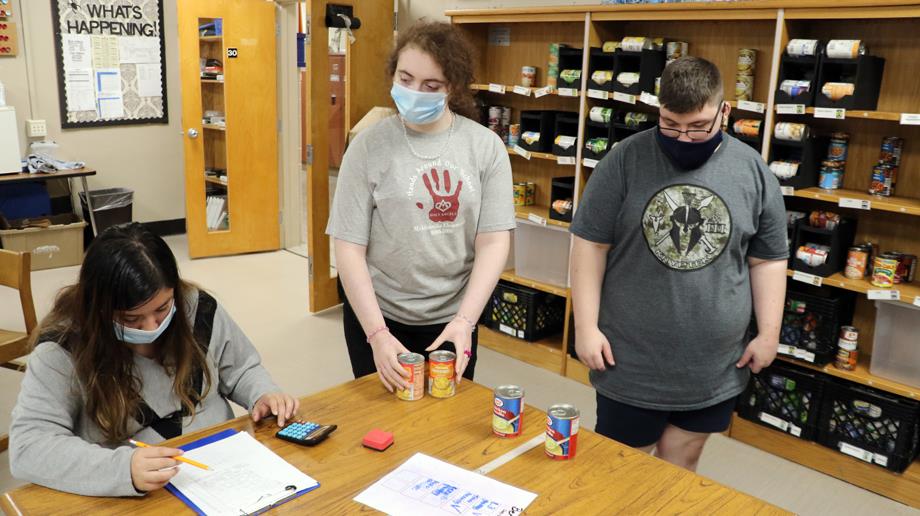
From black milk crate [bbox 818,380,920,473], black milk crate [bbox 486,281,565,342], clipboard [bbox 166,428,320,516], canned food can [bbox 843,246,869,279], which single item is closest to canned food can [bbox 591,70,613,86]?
black milk crate [bbox 486,281,565,342]

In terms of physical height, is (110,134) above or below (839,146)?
below

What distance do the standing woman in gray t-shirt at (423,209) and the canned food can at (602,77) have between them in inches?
64.7

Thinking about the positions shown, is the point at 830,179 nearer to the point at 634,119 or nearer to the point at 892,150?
the point at 892,150

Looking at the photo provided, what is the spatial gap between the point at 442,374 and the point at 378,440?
0.27 metres

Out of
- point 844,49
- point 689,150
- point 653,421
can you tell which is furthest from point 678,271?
point 844,49

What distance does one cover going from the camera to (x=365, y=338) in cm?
200

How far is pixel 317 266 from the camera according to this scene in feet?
15.1

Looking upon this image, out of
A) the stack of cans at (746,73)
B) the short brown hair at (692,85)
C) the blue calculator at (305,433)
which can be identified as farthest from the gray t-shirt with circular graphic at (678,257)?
the stack of cans at (746,73)

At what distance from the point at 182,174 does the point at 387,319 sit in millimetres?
5064

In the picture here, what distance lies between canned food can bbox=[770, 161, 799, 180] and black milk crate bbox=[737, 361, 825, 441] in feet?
2.49

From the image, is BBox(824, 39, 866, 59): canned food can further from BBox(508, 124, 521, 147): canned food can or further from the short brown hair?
BBox(508, 124, 521, 147): canned food can

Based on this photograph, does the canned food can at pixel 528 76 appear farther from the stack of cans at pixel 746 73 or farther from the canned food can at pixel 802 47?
the canned food can at pixel 802 47

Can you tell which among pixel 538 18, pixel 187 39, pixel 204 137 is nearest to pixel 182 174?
pixel 204 137

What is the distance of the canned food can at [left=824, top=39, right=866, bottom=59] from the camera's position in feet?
8.89
